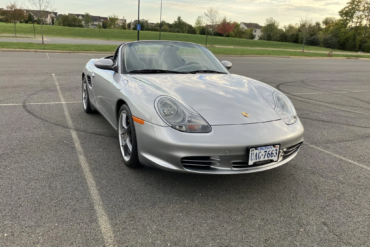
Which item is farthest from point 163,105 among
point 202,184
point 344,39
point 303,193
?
point 344,39

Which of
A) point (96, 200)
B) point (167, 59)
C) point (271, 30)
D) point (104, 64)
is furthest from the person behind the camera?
point (271, 30)

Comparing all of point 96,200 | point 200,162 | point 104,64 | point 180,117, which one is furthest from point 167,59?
point 96,200

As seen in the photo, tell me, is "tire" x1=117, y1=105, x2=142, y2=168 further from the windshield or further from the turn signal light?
the windshield

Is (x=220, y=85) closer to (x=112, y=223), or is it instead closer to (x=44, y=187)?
(x=112, y=223)

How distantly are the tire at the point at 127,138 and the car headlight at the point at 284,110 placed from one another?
57.9 inches

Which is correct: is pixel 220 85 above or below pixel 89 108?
above

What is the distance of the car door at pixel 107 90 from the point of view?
3.44 metres

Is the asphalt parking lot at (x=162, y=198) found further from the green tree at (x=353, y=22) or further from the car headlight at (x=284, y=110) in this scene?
the green tree at (x=353, y=22)

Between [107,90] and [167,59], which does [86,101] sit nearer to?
[107,90]

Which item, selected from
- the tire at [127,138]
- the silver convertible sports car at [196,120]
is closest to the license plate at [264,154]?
the silver convertible sports car at [196,120]

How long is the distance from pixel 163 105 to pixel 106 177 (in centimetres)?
96

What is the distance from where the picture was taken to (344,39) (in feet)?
214

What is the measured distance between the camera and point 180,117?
2.52 m

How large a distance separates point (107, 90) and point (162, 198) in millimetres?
1754
